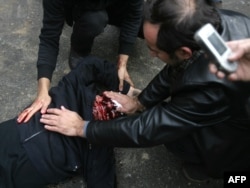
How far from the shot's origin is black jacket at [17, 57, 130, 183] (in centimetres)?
154

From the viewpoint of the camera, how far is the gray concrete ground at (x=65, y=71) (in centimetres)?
178

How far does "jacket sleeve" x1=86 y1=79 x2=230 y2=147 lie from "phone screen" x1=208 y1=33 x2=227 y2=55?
0.30 m

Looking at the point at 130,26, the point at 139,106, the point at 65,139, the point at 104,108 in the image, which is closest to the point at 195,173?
the point at 139,106

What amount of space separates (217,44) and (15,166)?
1007 mm

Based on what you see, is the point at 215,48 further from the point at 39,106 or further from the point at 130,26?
the point at 130,26

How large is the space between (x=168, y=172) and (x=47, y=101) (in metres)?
0.69

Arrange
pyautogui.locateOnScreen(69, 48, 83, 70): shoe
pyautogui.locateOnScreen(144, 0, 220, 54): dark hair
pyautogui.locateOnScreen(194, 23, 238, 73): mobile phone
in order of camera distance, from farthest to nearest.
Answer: pyautogui.locateOnScreen(69, 48, 83, 70): shoe < pyautogui.locateOnScreen(144, 0, 220, 54): dark hair < pyautogui.locateOnScreen(194, 23, 238, 73): mobile phone

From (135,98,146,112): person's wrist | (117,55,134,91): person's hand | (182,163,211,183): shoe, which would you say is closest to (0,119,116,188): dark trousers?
(135,98,146,112): person's wrist

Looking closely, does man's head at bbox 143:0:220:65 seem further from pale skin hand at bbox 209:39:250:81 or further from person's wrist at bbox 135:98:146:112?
person's wrist at bbox 135:98:146:112

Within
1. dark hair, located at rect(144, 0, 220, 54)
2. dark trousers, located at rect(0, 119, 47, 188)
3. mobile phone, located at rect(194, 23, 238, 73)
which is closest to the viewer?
mobile phone, located at rect(194, 23, 238, 73)

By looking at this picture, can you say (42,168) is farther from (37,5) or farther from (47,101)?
(37,5)

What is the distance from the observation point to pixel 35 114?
1604 mm

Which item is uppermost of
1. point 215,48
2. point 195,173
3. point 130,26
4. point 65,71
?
point 215,48

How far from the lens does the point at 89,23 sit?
6.42ft
